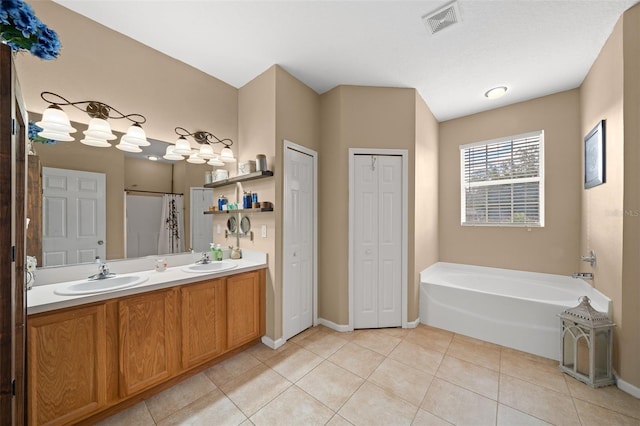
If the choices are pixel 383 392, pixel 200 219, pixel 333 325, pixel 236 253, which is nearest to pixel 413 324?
pixel 333 325

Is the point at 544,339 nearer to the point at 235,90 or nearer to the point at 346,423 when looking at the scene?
the point at 346,423

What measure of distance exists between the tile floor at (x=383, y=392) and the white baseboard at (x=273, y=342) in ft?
0.22

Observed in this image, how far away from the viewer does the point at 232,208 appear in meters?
2.71

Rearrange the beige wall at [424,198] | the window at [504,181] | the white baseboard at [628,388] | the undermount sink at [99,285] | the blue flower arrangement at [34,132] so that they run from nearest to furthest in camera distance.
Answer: the undermount sink at [99,285]
the blue flower arrangement at [34,132]
the white baseboard at [628,388]
the beige wall at [424,198]
the window at [504,181]

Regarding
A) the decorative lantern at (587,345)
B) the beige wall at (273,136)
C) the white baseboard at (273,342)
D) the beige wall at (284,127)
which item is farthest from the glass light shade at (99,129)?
the decorative lantern at (587,345)

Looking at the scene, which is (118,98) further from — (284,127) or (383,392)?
(383,392)

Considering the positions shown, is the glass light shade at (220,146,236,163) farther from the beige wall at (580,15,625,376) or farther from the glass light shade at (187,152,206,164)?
the beige wall at (580,15,625,376)

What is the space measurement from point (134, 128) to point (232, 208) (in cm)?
110

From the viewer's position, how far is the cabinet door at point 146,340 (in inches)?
64.8

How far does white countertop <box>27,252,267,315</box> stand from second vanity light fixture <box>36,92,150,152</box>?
1055mm

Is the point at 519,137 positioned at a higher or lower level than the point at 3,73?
higher

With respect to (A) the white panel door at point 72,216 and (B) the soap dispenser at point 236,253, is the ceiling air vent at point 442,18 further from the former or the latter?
(A) the white panel door at point 72,216

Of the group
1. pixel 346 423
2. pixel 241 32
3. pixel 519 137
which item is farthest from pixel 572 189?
pixel 241 32

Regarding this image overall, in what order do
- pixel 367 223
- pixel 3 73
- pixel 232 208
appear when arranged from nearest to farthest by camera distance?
pixel 3 73 → pixel 232 208 → pixel 367 223
